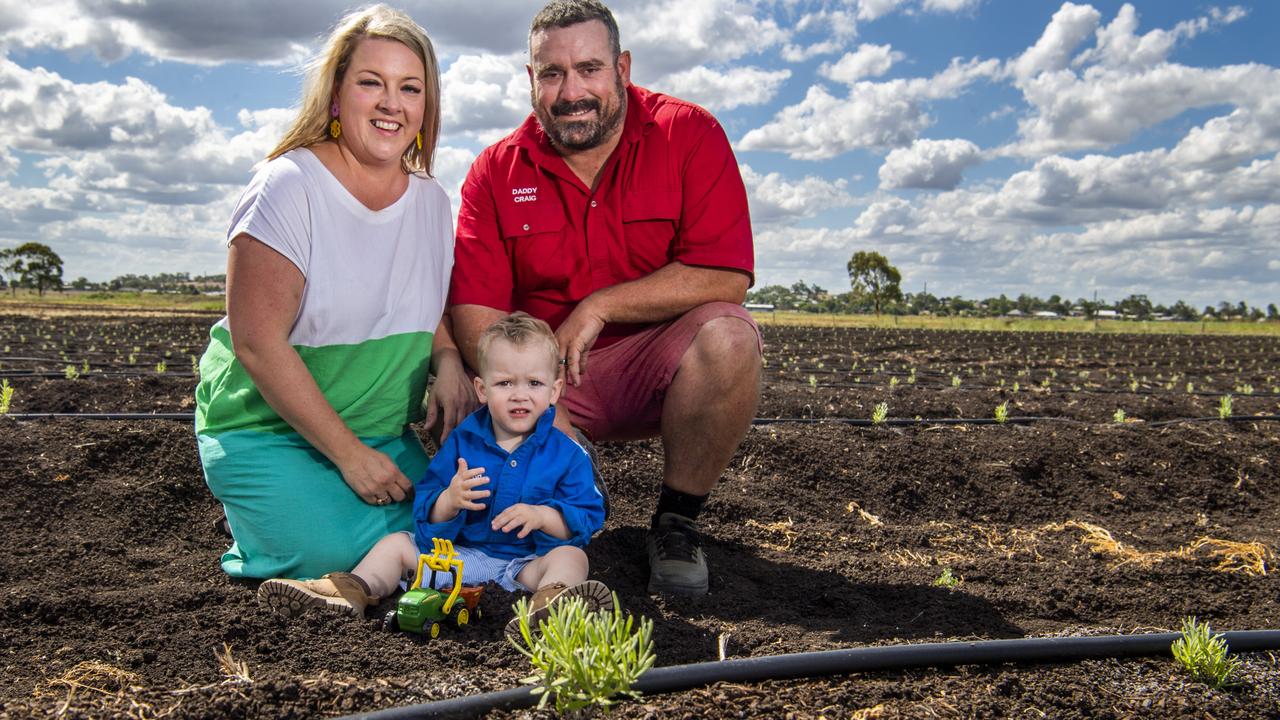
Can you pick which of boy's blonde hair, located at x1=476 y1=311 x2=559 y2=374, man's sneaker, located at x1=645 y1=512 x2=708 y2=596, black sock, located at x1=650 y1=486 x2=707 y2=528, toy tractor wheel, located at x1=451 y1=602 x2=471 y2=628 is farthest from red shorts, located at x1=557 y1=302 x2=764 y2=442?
toy tractor wheel, located at x1=451 y1=602 x2=471 y2=628

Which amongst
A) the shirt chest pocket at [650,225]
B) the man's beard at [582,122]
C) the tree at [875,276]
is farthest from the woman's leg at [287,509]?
the tree at [875,276]

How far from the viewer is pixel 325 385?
324cm

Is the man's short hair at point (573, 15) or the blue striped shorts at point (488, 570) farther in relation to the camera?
the man's short hair at point (573, 15)

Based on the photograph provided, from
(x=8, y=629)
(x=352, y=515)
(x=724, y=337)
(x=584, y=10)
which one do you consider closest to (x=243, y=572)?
(x=352, y=515)

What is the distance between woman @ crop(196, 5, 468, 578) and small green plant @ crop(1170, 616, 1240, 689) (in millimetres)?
2350

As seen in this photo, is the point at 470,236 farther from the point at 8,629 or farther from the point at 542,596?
the point at 8,629

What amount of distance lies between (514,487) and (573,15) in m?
1.77

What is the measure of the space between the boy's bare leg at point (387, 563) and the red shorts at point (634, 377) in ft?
2.91

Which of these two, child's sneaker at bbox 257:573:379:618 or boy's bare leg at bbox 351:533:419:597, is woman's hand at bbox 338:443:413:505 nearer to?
boy's bare leg at bbox 351:533:419:597

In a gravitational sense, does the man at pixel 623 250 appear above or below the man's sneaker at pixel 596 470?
above

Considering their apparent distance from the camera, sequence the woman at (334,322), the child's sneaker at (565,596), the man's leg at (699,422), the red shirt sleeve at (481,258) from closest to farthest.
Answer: the child's sneaker at (565,596) < the woman at (334,322) < the man's leg at (699,422) < the red shirt sleeve at (481,258)

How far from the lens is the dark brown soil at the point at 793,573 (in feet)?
7.07

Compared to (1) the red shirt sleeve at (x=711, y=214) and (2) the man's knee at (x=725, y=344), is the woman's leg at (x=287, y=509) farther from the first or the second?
(1) the red shirt sleeve at (x=711, y=214)

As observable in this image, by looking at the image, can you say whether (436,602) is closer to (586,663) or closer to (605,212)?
(586,663)
